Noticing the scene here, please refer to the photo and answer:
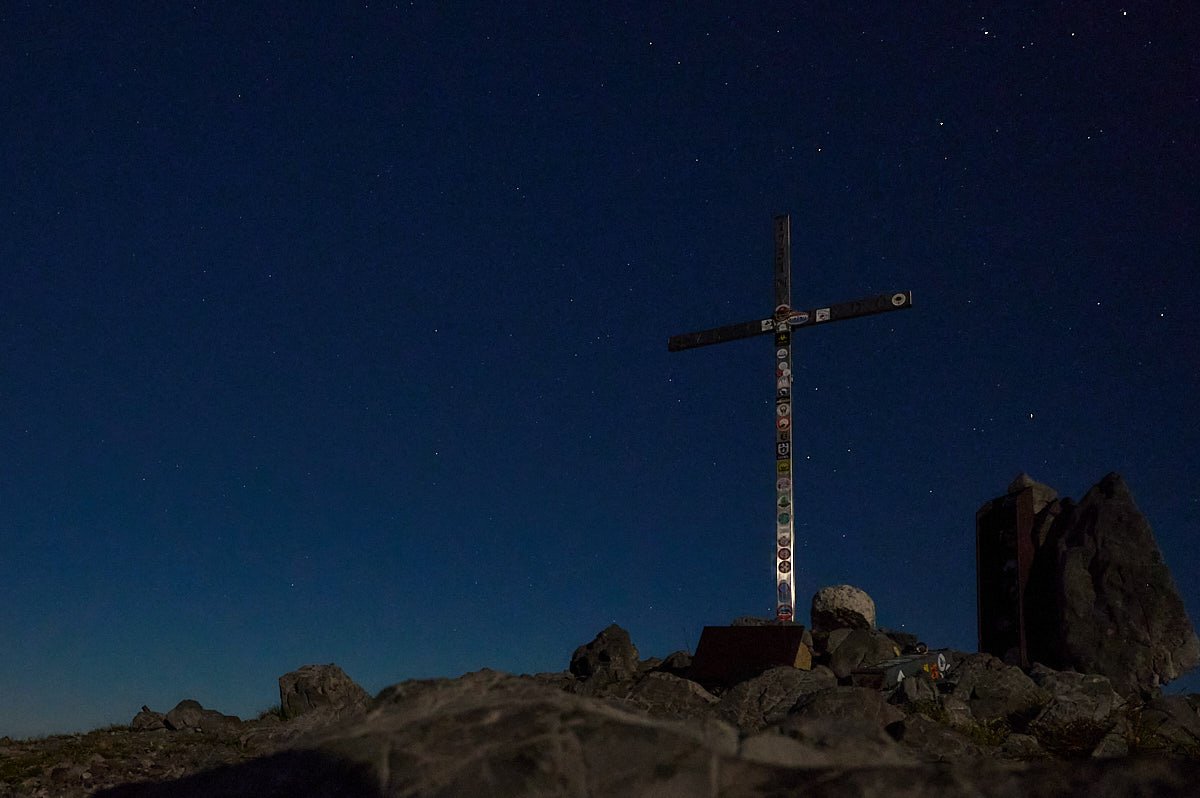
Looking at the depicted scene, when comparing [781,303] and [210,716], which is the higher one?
[781,303]

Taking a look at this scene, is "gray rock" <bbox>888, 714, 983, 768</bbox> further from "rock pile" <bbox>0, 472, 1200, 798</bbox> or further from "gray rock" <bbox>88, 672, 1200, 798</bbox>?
"gray rock" <bbox>88, 672, 1200, 798</bbox>

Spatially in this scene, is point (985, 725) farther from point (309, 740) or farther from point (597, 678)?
point (309, 740)

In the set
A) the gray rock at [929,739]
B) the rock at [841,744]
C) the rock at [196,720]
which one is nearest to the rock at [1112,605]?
the gray rock at [929,739]

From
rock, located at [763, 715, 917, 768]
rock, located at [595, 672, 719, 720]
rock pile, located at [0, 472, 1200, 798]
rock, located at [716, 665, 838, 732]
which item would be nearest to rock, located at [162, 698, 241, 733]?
rock pile, located at [0, 472, 1200, 798]

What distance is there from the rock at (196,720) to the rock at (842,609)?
15.2 meters

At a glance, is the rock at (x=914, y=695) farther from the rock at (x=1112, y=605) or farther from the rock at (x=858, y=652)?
the rock at (x=1112, y=605)

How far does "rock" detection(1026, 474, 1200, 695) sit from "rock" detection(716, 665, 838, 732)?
29.2 feet

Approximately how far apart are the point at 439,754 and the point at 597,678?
13191 mm

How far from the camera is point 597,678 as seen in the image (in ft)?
53.9

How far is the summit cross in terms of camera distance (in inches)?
835

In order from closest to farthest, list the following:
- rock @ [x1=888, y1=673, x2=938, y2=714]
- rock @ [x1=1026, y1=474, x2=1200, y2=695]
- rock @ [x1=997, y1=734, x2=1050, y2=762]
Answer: rock @ [x1=997, y1=734, x2=1050, y2=762]
rock @ [x1=888, y1=673, x2=938, y2=714]
rock @ [x1=1026, y1=474, x2=1200, y2=695]

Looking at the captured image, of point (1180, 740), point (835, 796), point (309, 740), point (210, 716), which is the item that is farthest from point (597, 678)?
point (835, 796)

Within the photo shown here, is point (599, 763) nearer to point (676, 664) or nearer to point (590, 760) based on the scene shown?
point (590, 760)

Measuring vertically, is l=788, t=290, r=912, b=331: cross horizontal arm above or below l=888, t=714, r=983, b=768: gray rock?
above
